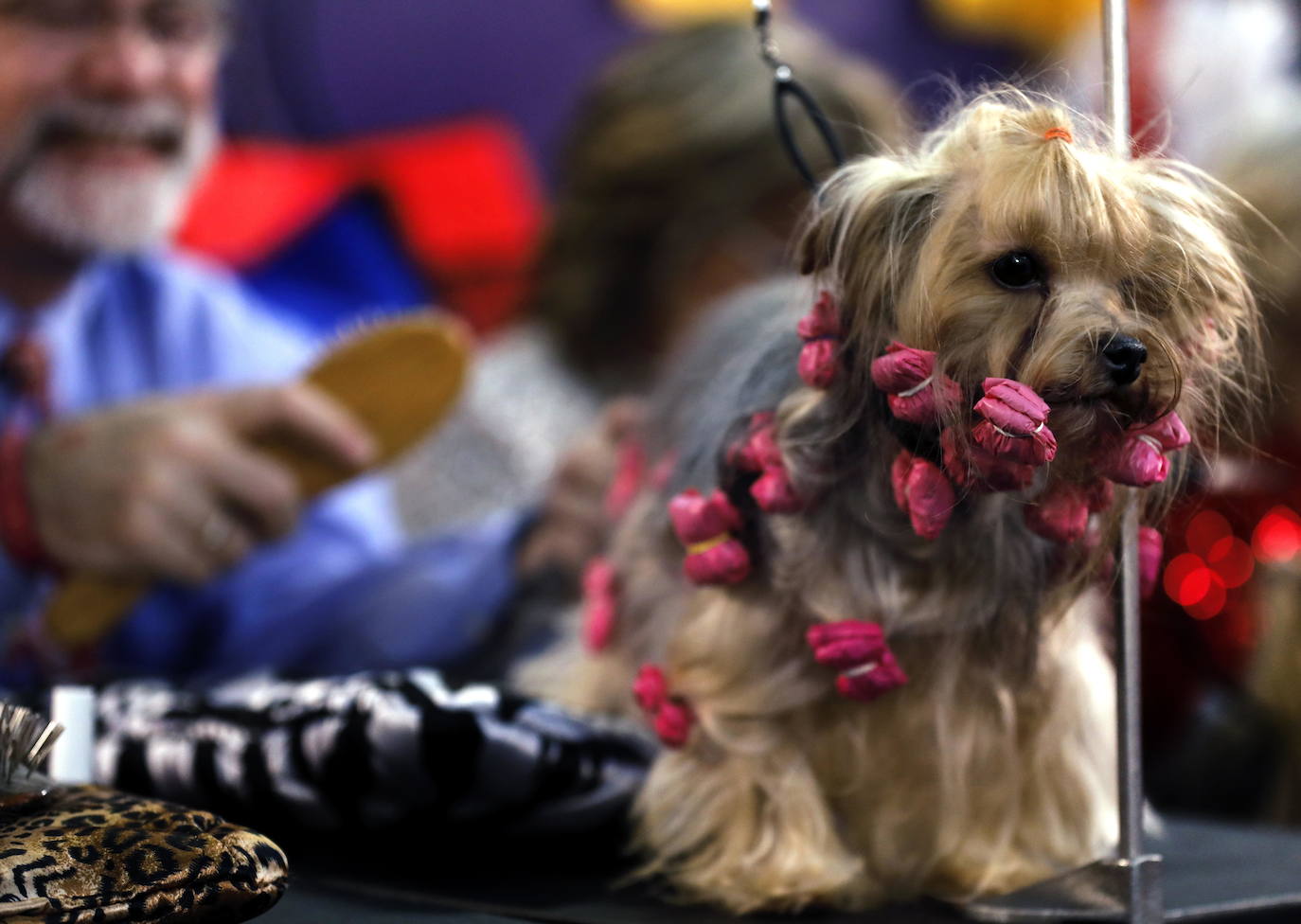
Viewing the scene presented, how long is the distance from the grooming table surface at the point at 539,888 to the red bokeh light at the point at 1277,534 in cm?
55

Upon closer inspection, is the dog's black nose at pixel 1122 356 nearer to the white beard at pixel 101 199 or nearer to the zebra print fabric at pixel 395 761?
the zebra print fabric at pixel 395 761

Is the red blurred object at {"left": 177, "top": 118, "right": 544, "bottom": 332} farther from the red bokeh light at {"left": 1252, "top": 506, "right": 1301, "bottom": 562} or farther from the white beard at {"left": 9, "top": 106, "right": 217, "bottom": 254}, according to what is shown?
the red bokeh light at {"left": 1252, "top": 506, "right": 1301, "bottom": 562}

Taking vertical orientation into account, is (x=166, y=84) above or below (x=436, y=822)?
above

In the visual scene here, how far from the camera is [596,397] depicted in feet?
5.19

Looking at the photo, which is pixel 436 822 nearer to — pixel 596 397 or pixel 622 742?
pixel 622 742

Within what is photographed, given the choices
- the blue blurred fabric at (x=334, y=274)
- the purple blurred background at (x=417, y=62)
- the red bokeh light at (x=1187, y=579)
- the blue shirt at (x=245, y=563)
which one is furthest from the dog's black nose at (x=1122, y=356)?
the blue blurred fabric at (x=334, y=274)

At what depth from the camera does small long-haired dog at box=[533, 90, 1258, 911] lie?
0.55 metres

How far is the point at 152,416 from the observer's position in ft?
3.68

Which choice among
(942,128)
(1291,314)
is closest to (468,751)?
(942,128)

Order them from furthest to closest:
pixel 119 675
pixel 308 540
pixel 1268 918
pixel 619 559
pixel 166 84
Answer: pixel 308 540 < pixel 166 84 < pixel 119 675 < pixel 619 559 < pixel 1268 918

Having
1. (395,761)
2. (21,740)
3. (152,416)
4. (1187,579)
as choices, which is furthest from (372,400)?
(1187,579)

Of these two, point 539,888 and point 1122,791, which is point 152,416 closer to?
point 539,888

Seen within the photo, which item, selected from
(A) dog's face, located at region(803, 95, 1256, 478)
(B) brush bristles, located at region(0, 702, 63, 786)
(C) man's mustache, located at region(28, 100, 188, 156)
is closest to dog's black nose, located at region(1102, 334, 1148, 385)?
(A) dog's face, located at region(803, 95, 1256, 478)

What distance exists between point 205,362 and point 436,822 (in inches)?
32.6
